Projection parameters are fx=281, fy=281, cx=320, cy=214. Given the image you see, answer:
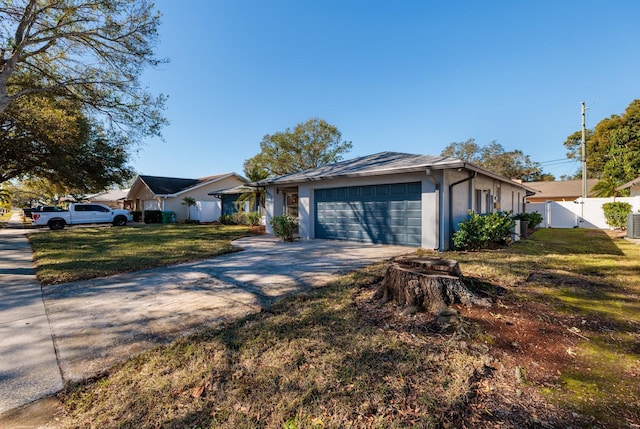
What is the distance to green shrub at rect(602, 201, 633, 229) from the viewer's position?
15.9m

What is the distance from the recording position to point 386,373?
2352mm

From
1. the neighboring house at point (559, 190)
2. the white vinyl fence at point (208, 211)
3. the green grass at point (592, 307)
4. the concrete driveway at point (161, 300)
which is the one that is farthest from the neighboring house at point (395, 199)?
the neighboring house at point (559, 190)

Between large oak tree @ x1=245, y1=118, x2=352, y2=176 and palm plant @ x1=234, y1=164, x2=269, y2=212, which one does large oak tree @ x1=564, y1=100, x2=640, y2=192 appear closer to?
large oak tree @ x1=245, y1=118, x2=352, y2=176

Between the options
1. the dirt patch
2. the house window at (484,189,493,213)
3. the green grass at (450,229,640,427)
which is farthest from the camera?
the house window at (484,189,493,213)

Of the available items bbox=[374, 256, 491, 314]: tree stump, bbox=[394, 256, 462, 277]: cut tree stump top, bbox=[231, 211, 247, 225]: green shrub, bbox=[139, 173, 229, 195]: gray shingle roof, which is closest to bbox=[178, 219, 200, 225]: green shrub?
bbox=[139, 173, 229, 195]: gray shingle roof

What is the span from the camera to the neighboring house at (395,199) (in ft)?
29.1

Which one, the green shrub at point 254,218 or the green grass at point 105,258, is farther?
the green shrub at point 254,218

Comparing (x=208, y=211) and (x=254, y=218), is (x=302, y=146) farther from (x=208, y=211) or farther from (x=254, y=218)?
(x=254, y=218)

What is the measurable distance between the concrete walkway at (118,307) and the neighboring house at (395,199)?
233 centimetres

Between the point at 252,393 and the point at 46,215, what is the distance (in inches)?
915

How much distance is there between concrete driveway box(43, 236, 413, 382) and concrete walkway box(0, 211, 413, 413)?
13 mm

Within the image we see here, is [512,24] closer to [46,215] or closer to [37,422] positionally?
[37,422]

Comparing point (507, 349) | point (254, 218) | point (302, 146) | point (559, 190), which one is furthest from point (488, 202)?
point (559, 190)

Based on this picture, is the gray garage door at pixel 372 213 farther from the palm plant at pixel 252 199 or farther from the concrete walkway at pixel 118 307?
→ the palm plant at pixel 252 199
